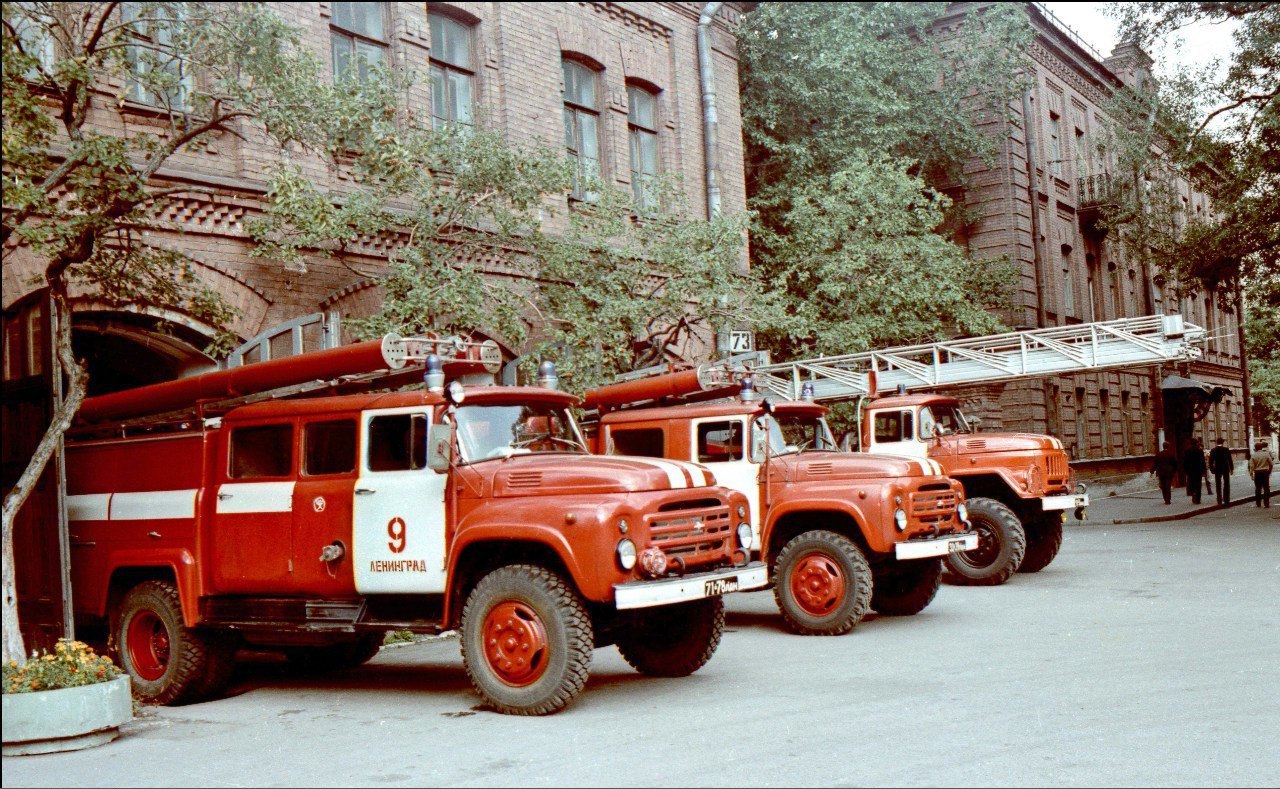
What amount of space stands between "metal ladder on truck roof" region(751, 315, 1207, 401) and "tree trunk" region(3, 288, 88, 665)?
40.0ft

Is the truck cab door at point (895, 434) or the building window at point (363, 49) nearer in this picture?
the building window at point (363, 49)

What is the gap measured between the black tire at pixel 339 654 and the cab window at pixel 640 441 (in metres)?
3.31

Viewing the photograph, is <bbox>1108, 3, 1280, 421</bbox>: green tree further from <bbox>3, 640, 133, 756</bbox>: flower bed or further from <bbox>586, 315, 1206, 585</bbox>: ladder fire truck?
<bbox>3, 640, 133, 756</bbox>: flower bed

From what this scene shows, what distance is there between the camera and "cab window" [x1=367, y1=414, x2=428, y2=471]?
874cm

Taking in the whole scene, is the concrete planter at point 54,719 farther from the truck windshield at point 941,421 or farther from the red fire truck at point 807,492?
the truck windshield at point 941,421

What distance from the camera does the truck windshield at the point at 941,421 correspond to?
52.5 ft

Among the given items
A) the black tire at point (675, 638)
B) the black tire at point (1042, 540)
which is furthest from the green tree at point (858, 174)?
the black tire at point (675, 638)

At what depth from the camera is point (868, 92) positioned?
24953 mm

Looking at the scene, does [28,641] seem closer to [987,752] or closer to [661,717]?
[661,717]

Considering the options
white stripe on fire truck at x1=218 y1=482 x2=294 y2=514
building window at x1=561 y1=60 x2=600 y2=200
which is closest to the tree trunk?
white stripe on fire truck at x1=218 y1=482 x2=294 y2=514

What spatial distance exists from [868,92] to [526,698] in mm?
19597

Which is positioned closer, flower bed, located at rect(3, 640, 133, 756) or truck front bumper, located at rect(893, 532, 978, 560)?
flower bed, located at rect(3, 640, 133, 756)

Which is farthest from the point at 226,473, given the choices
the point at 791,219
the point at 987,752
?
the point at 791,219

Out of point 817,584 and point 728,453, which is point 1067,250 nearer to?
point 728,453
